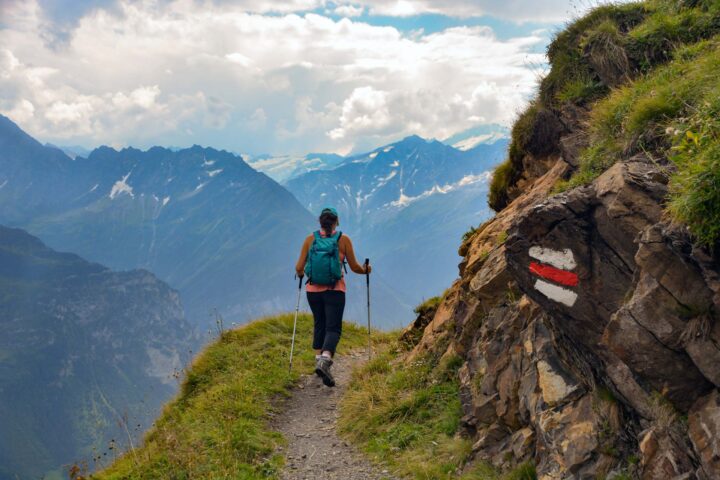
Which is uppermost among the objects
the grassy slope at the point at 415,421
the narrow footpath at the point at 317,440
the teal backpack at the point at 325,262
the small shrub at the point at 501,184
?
the small shrub at the point at 501,184

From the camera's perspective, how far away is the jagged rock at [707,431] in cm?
452

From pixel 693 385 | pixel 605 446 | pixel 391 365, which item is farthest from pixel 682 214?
pixel 391 365

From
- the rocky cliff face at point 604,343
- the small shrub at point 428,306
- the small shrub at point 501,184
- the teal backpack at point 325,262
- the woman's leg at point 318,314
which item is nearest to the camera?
the rocky cliff face at point 604,343

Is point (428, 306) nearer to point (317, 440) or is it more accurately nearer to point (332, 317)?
point (332, 317)

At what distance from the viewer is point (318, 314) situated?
13008 mm

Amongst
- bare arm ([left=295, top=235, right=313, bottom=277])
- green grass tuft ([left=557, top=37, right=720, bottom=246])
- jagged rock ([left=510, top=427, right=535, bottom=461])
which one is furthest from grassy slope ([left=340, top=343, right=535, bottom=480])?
green grass tuft ([left=557, top=37, right=720, bottom=246])

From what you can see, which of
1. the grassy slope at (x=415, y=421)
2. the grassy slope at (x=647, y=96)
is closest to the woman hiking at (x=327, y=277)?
the grassy slope at (x=415, y=421)

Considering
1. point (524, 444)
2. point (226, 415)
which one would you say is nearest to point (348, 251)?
point (226, 415)

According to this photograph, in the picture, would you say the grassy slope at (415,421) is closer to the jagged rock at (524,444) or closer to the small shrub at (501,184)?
the jagged rock at (524,444)

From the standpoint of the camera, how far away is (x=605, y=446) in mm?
5809

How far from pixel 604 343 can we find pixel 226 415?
7874 millimetres

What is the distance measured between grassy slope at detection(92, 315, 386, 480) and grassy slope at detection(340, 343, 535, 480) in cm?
174

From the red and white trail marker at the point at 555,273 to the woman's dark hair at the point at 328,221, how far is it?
6.32 m

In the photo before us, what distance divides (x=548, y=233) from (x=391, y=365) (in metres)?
7.10
